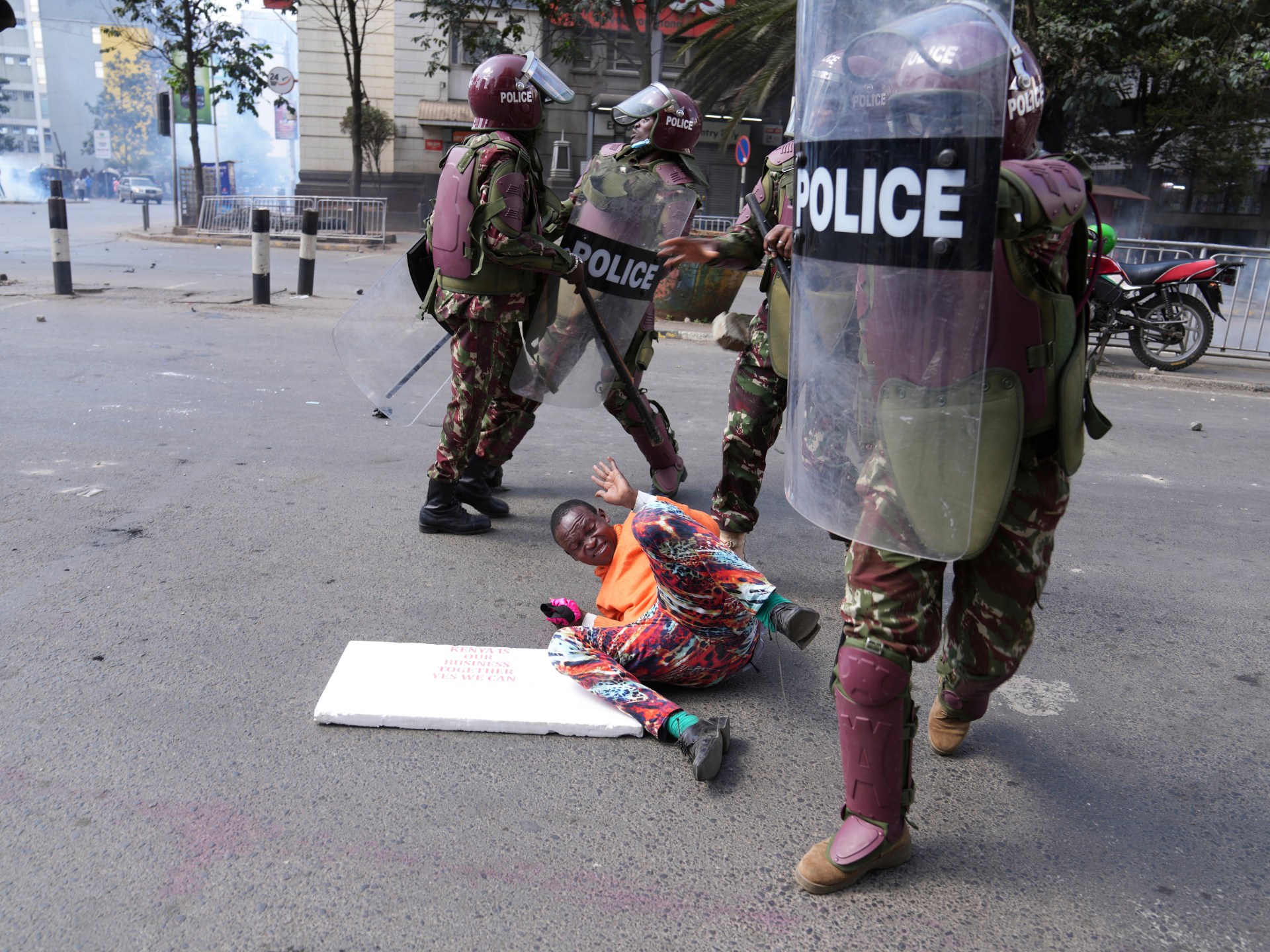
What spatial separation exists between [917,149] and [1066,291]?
610mm

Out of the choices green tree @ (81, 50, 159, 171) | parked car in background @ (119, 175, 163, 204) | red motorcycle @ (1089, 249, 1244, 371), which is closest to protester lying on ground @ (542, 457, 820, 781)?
red motorcycle @ (1089, 249, 1244, 371)

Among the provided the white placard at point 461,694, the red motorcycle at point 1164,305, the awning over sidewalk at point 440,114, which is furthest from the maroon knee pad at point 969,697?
the awning over sidewalk at point 440,114

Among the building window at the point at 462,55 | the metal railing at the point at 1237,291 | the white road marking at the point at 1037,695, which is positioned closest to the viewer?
the white road marking at the point at 1037,695

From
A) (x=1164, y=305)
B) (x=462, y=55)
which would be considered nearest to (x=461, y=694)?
(x=1164, y=305)

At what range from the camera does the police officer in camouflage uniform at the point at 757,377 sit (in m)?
3.51

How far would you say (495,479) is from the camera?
4.94 metres

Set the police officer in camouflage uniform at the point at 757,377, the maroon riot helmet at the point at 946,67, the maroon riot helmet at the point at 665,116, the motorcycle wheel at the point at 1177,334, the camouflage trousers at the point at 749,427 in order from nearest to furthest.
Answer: the maroon riot helmet at the point at 946,67 → the police officer in camouflage uniform at the point at 757,377 → the camouflage trousers at the point at 749,427 → the maroon riot helmet at the point at 665,116 → the motorcycle wheel at the point at 1177,334

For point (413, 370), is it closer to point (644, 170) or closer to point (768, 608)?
point (644, 170)

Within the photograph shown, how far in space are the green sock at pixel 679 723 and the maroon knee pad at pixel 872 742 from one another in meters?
0.56

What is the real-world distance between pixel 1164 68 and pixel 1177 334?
876 centimetres

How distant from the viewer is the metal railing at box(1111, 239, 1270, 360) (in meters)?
10.3

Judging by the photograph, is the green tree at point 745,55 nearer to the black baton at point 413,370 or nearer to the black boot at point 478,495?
the black baton at point 413,370

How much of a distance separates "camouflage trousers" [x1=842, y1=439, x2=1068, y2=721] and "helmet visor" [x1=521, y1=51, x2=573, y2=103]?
253 centimetres

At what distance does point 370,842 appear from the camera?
2.23 metres
